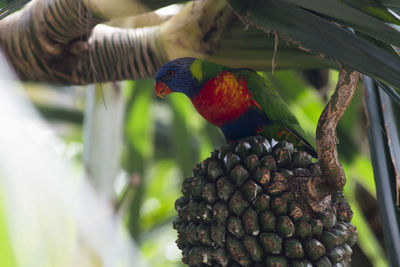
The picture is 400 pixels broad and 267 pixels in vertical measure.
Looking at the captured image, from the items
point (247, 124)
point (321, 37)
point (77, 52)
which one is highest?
point (321, 37)

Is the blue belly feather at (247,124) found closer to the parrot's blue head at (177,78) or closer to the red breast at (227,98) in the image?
the red breast at (227,98)

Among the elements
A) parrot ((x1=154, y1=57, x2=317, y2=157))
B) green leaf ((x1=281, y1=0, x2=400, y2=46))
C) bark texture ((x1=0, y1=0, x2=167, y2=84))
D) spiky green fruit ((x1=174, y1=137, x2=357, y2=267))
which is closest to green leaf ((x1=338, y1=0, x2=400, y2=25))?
green leaf ((x1=281, y1=0, x2=400, y2=46))

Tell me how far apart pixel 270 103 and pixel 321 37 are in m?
0.38

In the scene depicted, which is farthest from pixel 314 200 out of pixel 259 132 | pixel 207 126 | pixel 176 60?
pixel 207 126

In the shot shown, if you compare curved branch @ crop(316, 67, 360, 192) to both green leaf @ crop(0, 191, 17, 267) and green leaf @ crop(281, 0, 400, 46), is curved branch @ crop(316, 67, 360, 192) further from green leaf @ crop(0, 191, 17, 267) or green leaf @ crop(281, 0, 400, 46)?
green leaf @ crop(0, 191, 17, 267)

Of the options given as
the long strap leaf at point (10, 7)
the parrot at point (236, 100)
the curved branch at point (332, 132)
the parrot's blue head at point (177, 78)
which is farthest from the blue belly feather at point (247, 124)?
the long strap leaf at point (10, 7)

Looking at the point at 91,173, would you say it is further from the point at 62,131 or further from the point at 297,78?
the point at 62,131

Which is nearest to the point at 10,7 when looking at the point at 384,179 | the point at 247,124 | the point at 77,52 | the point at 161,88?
the point at 77,52

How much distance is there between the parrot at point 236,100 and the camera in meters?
0.86

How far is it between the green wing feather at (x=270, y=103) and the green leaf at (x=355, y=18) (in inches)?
→ 14.4

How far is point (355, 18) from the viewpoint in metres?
0.50

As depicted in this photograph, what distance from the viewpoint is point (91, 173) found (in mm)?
1055

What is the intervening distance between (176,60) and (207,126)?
644 millimetres

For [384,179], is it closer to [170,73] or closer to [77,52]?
[170,73]
